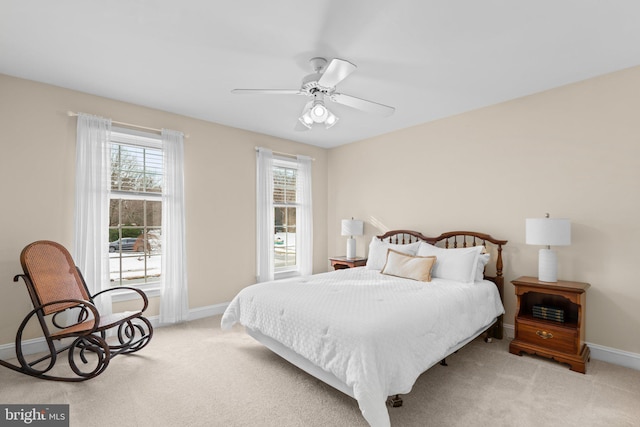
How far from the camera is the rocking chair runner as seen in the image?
248 centimetres

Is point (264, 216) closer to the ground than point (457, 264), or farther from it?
farther from it

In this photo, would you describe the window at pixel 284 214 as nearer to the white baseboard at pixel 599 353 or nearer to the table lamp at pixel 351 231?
the table lamp at pixel 351 231

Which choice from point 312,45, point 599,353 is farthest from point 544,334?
point 312,45

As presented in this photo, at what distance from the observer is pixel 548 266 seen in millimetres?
2951

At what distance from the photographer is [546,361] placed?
285 cm

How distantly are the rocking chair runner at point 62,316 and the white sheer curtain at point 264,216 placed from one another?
74.9 inches

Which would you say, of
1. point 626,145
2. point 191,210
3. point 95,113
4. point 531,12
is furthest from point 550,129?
point 95,113

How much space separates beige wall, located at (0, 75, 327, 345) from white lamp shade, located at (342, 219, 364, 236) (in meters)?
1.47

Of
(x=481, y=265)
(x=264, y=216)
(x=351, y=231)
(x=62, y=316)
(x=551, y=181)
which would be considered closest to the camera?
(x=62, y=316)

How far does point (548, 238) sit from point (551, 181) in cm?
76

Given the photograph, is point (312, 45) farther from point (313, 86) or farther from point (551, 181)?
point (551, 181)

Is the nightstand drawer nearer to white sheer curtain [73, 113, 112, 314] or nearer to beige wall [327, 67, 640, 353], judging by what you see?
beige wall [327, 67, 640, 353]

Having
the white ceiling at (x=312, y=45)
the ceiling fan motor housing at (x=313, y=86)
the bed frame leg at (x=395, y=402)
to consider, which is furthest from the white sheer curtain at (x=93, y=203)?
the bed frame leg at (x=395, y=402)

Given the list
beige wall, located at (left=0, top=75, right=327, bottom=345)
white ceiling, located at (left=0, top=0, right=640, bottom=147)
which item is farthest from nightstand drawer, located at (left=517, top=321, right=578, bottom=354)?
beige wall, located at (left=0, top=75, right=327, bottom=345)
